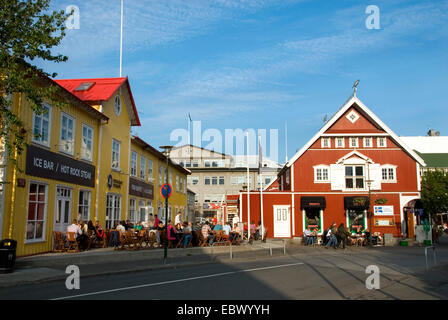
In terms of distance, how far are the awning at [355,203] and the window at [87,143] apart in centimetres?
2013

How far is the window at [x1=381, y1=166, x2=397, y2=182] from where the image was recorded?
33.5 m

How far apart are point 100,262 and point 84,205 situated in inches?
181

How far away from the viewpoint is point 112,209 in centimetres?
2328

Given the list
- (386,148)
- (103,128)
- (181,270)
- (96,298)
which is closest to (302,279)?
(181,270)

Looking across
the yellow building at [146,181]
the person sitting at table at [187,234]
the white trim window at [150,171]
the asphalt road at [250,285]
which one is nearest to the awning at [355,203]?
the yellow building at [146,181]

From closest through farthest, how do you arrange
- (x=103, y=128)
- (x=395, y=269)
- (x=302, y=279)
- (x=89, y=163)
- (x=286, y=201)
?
(x=302, y=279)
(x=395, y=269)
(x=89, y=163)
(x=103, y=128)
(x=286, y=201)

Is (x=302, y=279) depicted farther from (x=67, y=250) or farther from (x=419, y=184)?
(x=419, y=184)

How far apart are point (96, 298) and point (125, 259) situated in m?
8.13

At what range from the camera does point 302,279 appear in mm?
12000

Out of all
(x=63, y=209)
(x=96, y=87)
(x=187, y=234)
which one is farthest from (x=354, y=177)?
(x=63, y=209)

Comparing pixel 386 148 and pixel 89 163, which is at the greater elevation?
pixel 386 148

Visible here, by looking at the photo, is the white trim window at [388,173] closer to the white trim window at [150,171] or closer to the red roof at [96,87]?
the white trim window at [150,171]

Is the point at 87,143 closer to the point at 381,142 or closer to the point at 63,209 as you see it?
the point at 63,209

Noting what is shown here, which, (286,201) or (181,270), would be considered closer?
(181,270)
